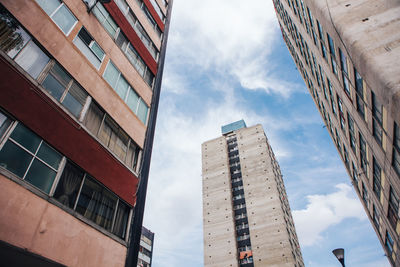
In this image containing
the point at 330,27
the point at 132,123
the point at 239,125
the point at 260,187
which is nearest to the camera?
the point at 132,123

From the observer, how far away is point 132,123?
38.6 feet

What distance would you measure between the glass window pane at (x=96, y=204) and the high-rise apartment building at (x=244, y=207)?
52940mm

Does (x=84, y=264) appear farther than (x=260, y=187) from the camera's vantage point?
No

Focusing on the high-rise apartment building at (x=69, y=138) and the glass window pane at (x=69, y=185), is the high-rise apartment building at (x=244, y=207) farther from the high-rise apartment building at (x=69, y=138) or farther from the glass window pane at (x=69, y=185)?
the glass window pane at (x=69, y=185)

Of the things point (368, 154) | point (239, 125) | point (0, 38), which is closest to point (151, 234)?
point (239, 125)

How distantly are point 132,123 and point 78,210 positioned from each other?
5.19 m

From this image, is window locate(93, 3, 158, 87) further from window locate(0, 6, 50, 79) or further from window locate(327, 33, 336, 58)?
window locate(327, 33, 336, 58)

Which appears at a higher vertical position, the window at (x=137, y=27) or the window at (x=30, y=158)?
the window at (x=137, y=27)

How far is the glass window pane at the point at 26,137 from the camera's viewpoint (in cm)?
622

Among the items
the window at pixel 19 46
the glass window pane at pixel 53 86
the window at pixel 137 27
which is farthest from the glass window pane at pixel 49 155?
the window at pixel 137 27

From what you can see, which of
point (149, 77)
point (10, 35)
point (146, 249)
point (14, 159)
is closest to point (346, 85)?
point (149, 77)

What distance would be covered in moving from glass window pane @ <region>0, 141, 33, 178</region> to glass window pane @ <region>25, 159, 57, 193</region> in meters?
0.19

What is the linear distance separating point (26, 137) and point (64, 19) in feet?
17.4

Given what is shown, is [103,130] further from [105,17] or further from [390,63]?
[390,63]
